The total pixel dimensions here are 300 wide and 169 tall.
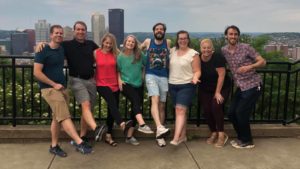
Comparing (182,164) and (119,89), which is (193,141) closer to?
(182,164)

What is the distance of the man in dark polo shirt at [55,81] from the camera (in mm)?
4902

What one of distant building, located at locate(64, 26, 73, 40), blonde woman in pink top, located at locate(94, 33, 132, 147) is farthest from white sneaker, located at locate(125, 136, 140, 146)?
distant building, located at locate(64, 26, 73, 40)

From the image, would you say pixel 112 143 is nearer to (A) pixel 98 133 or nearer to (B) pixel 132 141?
(B) pixel 132 141

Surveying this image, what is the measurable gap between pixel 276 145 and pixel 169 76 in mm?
1888

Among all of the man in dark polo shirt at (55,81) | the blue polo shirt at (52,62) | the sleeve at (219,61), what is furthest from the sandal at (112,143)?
the sleeve at (219,61)

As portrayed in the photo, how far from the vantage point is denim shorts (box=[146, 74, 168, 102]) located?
5430 millimetres

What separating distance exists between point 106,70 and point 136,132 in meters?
1.11

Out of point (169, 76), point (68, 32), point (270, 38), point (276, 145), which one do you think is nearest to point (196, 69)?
point (169, 76)

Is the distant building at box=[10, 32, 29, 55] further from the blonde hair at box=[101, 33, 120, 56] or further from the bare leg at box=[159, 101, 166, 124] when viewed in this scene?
the bare leg at box=[159, 101, 166, 124]

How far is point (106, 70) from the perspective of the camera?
5391 mm

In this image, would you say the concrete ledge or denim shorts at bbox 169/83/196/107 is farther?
the concrete ledge

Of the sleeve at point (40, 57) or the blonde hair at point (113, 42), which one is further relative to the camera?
the blonde hair at point (113, 42)

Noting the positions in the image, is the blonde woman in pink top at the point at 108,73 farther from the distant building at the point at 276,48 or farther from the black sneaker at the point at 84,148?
the distant building at the point at 276,48

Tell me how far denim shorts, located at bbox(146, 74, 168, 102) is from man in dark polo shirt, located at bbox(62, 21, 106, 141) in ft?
2.65
